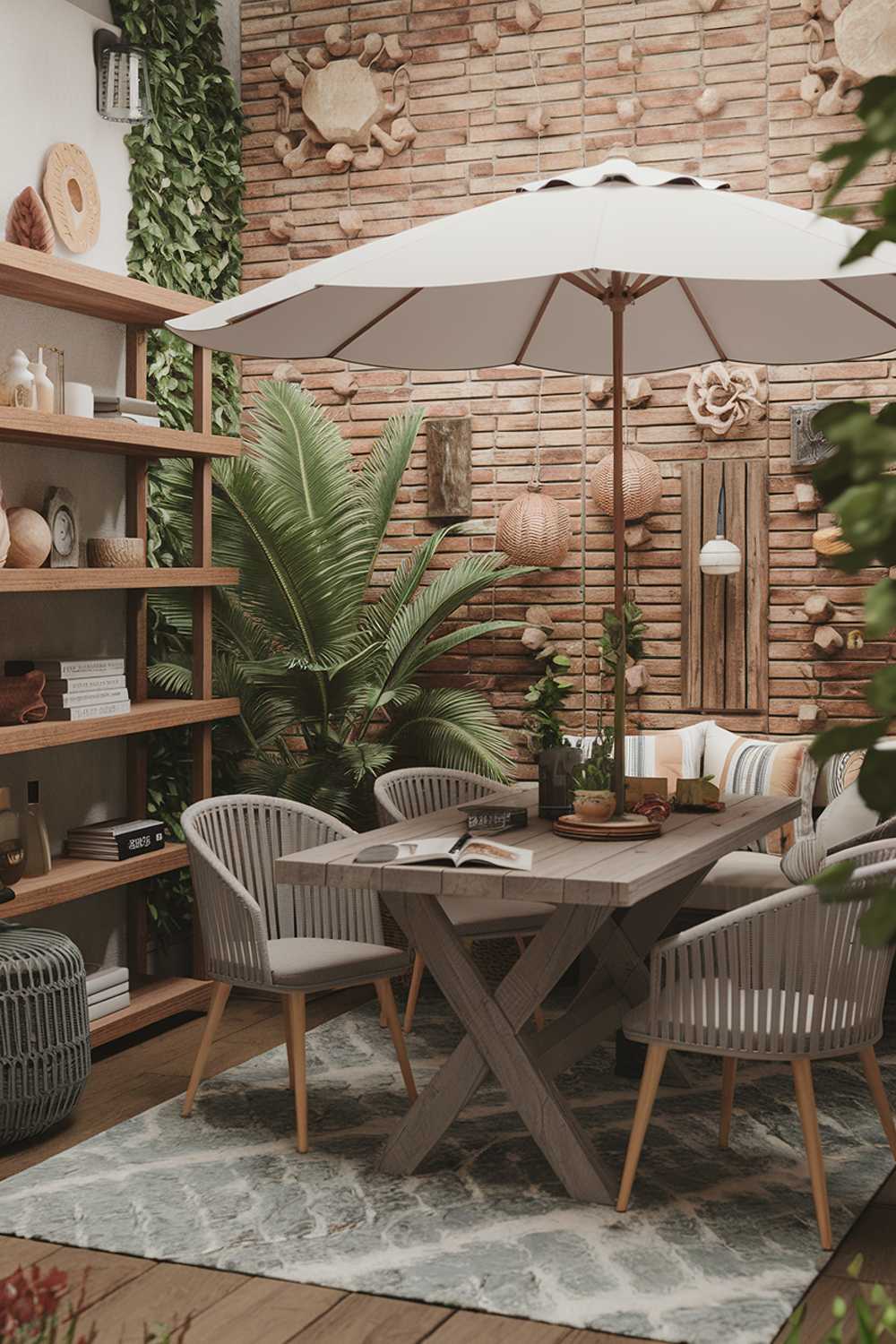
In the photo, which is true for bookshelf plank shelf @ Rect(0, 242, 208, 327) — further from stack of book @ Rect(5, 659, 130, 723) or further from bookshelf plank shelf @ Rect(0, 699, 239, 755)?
bookshelf plank shelf @ Rect(0, 699, 239, 755)

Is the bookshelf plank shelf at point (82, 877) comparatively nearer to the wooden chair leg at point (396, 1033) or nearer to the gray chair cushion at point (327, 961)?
the gray chair cushion at point (327, 961)

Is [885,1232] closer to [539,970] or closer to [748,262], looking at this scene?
[539,970]

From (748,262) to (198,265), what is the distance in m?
3.12

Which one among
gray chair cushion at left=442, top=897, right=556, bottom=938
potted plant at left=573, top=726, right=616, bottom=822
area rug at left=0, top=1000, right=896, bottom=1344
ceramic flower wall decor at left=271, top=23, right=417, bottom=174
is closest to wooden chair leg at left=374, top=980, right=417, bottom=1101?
area rug at left=0, top=1000, right=896, bottom=1344

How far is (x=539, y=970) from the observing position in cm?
327

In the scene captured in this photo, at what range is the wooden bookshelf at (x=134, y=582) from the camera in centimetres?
427

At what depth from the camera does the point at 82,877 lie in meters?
4.49

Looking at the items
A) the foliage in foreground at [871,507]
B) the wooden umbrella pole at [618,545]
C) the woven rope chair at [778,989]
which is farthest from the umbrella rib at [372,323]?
the foliage in foreground at [871,507]

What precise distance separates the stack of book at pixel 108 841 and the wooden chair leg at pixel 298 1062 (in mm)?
1246

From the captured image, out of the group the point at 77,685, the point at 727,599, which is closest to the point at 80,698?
the point at 77,685

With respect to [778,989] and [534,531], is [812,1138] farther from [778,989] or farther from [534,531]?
[534,531]

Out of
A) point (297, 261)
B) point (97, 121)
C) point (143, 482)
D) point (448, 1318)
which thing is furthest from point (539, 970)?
point (297, 261)

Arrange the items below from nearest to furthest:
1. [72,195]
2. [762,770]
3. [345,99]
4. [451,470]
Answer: [72,195] → [762,770] → [451,470] → [345,99]

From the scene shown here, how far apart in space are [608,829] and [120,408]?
2.18 m
